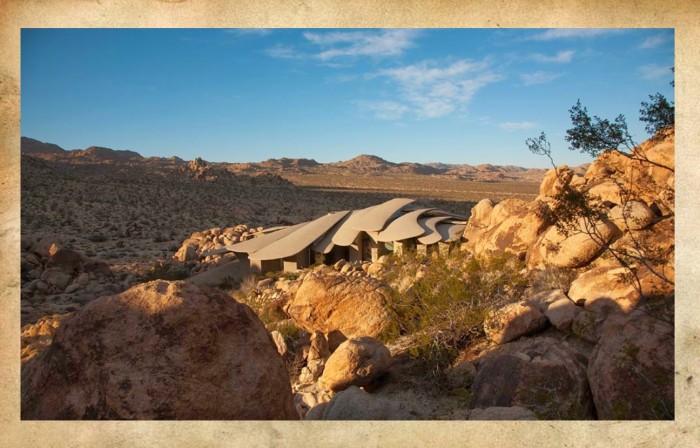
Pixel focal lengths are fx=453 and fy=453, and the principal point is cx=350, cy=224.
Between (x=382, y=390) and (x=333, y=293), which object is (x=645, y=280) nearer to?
(x=382, y=390)

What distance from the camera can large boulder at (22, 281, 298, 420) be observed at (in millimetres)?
3150

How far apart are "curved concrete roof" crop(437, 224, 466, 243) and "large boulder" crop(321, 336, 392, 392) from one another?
329 inches

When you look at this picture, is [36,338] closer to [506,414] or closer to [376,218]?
[506,414]

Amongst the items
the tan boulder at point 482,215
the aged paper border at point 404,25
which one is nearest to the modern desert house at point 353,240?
the tan boulder at point 482,215

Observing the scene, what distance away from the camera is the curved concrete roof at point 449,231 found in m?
13.5

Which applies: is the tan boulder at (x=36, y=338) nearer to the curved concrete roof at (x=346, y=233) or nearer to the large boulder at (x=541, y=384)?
the large boulder at (x=541, y=384)

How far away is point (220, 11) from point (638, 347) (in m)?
4.59

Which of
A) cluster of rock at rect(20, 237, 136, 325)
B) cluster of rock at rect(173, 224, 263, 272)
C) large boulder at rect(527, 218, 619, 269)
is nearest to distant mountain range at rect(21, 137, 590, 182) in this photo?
cluster of rock at rect(173, 224, 263, 272)

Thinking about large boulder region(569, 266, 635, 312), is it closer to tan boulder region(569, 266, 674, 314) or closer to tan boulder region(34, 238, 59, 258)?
tan boulder region(569, 266, 674, 314)

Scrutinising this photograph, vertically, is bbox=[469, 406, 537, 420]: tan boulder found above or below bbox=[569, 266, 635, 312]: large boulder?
below

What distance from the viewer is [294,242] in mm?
14281

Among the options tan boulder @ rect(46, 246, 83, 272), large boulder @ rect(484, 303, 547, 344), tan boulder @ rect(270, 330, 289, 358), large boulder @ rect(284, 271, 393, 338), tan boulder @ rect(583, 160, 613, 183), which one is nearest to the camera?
large boulder @ rect(484, 303, 547, 344)

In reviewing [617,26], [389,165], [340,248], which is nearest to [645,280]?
[617,26]

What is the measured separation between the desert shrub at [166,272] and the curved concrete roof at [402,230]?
21.1 ft
